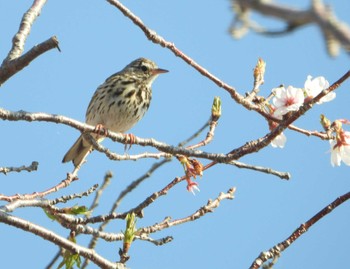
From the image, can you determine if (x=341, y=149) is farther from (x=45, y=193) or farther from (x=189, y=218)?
(x=45, y=193)

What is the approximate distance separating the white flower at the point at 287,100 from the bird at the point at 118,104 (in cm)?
333

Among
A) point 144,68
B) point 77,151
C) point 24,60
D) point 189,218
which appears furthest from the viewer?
point 144,68

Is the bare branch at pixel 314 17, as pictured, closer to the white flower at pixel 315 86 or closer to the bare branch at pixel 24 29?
the bare branch at pixel 24 29

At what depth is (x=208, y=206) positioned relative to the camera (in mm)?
4055

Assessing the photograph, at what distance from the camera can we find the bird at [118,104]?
660 cm

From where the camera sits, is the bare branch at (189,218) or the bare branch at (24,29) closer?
the bare branch at (24,29)

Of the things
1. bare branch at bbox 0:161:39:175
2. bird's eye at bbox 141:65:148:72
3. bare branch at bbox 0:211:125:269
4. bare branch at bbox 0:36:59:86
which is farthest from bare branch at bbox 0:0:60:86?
bird's eye at bbox 141:65:148:72

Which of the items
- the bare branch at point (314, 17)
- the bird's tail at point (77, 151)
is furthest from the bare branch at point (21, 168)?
the bare branch at point (314, 17)

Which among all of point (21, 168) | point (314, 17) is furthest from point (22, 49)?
point (314, 17)

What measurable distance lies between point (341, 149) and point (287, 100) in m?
0.42

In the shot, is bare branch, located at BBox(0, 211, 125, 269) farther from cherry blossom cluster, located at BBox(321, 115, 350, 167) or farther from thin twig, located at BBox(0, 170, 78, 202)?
cherry blossom cluster, located at BBox(321, 115, 350, 167)

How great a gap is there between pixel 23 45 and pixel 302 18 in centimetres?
253

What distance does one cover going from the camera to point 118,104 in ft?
21.7

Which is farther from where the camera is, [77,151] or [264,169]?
[77,151]
